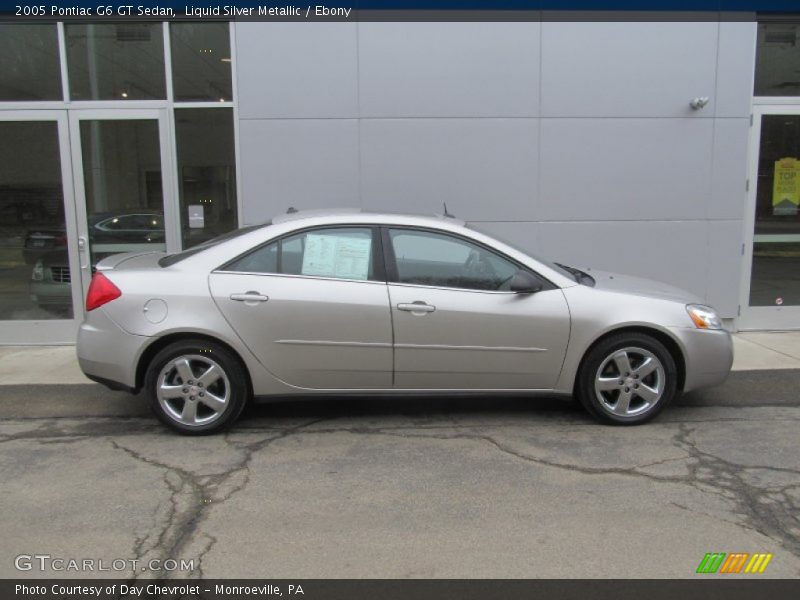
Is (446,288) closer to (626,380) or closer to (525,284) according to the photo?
(525,284)

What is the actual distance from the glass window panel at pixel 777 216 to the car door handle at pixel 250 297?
6.28 m

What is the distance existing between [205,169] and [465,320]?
426 centimetres

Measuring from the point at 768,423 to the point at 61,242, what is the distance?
23.8ft

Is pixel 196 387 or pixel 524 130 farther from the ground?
pixel 524 130

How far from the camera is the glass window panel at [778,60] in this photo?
7617 millimetres

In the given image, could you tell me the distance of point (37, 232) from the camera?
7.36m

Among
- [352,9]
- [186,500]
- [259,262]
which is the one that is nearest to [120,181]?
[352,9]

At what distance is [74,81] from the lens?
724cm

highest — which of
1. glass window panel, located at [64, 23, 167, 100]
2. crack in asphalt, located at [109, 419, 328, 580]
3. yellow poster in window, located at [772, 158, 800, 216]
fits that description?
glass window panel, located at [64, 23, 167, 100]

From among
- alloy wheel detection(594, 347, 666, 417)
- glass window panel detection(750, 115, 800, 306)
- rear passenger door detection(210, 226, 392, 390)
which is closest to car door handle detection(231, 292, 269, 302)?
rear passenger door detection(210, 226, 392, 390)

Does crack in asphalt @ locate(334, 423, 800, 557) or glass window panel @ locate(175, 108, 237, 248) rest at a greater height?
glass window panel @ locate(175, 108, 237, 248)

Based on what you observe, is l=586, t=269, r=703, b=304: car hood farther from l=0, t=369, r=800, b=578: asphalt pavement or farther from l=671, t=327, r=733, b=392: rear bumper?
l=0, t=369, r=800, b=578: asphalt pavement

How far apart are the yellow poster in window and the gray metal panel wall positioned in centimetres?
53

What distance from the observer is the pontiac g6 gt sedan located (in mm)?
4465
